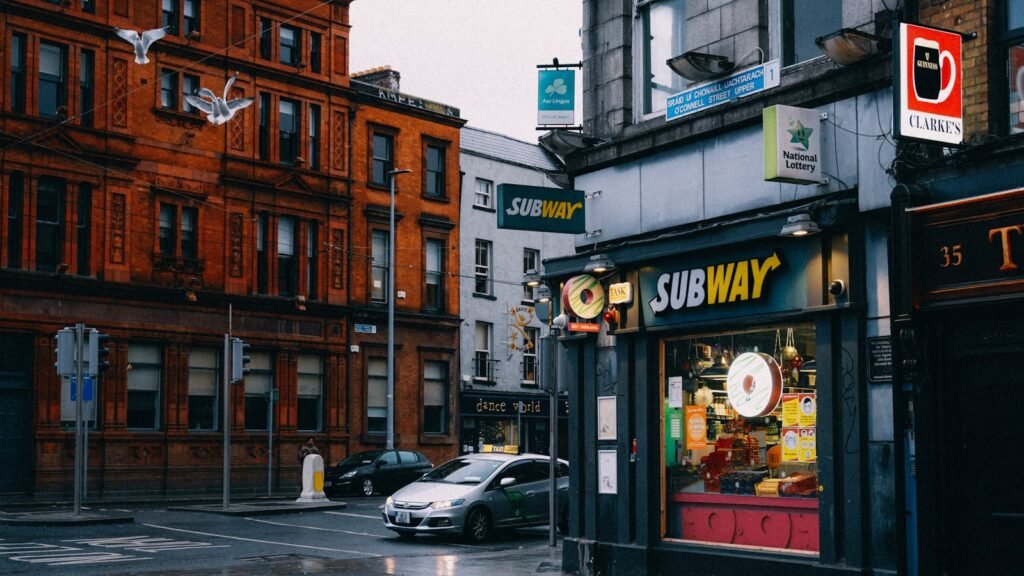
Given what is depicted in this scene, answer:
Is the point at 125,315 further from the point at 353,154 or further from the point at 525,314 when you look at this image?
the point at 525,314

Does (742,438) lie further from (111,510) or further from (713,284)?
(111,510)

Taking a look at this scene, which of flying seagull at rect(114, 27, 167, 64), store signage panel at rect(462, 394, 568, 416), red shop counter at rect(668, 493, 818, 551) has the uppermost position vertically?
flying seagull at rect(114, 27, 167, 64)

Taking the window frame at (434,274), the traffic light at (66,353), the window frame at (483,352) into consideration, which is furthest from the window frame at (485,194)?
the traffic light at (66,353)

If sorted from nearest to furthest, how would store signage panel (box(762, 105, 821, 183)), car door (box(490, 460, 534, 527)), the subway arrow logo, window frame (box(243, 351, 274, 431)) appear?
store signage panel (box(762, 105, 821, 183))
the subway arrow logo
car door (box(490, 460, 534, 527))
window frame (box(243, 351, 274, 431))

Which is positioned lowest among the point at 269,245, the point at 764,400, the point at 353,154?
the point at 764,400

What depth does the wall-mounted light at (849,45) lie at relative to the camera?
13.0m

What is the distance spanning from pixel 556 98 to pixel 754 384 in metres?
5.23

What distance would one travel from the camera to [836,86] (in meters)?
13.4

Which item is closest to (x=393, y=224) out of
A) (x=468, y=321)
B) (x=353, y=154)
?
(x=353, y=154)

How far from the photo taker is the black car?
35.8 m

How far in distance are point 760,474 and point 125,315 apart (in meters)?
25.2

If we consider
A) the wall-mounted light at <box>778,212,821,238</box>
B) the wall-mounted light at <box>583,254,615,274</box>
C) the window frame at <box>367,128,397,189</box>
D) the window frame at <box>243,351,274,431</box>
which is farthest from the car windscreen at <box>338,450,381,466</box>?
the wall-mounted light at <box>778,212,821,238</box>

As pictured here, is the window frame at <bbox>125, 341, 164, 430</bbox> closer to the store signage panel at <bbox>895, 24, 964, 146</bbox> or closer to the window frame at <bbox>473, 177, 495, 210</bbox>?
the window frame at <bbox>473, 177, 495, 210</bbox>

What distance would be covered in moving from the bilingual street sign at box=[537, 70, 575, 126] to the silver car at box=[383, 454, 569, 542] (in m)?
7.02
